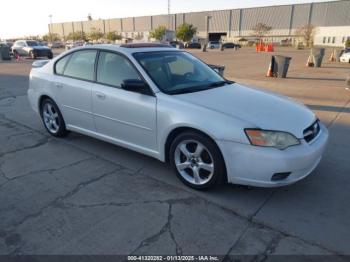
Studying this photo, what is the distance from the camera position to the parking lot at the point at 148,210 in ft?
8.27

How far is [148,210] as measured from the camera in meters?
3.02

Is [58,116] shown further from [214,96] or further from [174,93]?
[214,96]

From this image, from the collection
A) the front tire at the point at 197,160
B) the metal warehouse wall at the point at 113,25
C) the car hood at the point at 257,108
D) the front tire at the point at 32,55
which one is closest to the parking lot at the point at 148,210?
the front tire at the point at 197,160

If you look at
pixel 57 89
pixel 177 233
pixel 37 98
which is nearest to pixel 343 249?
pixel 177 233

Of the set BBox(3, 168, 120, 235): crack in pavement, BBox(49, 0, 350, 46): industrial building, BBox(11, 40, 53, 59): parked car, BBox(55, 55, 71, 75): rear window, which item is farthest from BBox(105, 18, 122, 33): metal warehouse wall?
BBox(3, 168, 120, 235): crack in pavement

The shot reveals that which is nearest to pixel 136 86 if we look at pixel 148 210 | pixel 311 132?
pixel 148 210

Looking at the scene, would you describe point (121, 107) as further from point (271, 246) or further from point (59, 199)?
point (271, 246)

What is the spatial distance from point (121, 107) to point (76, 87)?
3.36 ft

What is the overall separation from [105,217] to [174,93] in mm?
1560

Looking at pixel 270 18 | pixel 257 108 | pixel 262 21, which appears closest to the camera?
pixel 257 108

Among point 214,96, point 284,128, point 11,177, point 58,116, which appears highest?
point 214,96

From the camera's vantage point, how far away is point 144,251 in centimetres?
245

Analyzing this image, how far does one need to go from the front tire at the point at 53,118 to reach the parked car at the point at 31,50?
23427 millimetres

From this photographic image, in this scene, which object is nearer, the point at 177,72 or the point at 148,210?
the point at 148,210
